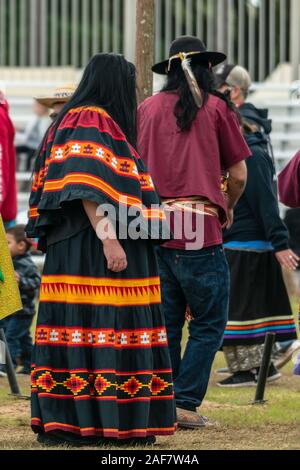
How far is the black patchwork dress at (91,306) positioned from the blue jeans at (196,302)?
63 cm

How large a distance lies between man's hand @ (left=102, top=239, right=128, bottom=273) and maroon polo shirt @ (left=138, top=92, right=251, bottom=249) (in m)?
0.83

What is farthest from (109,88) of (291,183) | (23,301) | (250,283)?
(23,301)

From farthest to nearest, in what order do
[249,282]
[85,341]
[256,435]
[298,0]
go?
[298,0]
[249,282]
[256,435]
[85,341]

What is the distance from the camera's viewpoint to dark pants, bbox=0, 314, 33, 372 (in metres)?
8.92

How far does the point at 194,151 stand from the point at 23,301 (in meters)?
2.72

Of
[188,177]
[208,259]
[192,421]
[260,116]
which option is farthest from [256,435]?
[260,116]

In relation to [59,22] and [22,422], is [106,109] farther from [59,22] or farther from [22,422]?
[59,22]

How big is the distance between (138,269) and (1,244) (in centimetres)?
67

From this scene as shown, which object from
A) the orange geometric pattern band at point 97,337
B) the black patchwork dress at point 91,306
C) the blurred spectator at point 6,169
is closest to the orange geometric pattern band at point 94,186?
the black patchwork dress at point 91,306

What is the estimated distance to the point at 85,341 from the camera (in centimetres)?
588

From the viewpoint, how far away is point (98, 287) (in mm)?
5898

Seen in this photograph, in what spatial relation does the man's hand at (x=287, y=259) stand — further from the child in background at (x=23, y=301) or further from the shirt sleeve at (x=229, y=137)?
the child in background at (x=23, y=301)

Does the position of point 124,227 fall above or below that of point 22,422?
above

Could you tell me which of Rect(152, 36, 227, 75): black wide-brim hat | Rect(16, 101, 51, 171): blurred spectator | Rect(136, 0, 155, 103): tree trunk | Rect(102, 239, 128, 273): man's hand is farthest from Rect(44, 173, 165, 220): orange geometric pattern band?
Rect(16, 101, 51, 171): blurred spectator
